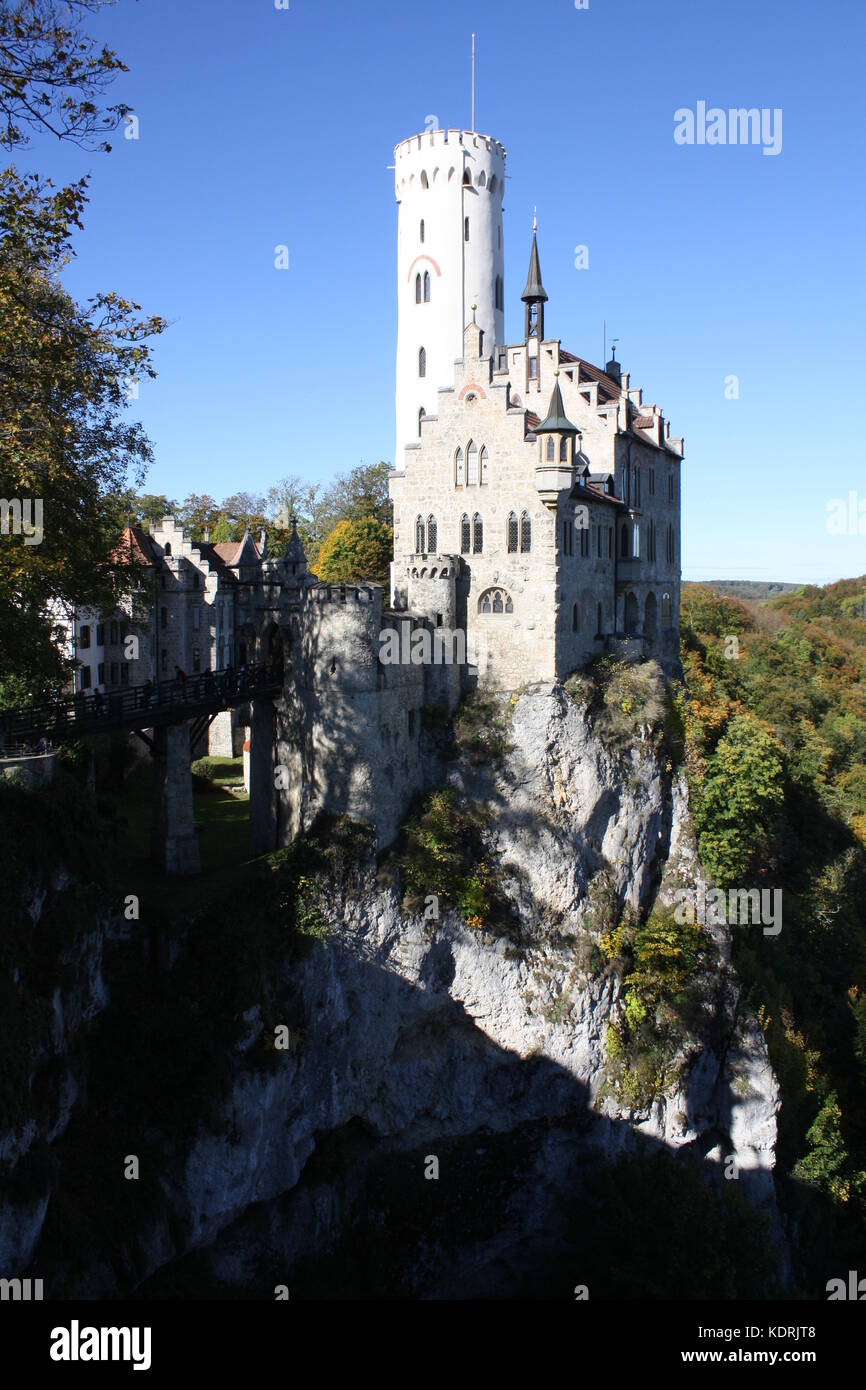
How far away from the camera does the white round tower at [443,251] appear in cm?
4538

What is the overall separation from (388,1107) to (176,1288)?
8.32 meters

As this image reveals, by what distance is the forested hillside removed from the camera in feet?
136

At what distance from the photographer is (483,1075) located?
116 ft

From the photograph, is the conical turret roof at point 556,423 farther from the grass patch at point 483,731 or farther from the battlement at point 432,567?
the grass patch at point 483,731

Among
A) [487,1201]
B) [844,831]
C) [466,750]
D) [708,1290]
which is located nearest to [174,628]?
[466,750]

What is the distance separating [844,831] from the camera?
59.0 m

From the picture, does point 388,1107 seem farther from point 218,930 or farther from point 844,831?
point 844,831

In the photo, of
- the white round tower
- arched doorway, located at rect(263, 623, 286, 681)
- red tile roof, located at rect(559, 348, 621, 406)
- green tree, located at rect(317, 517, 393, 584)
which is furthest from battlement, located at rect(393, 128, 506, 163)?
arched doorway, located at rect(263, 623, 286, 681)

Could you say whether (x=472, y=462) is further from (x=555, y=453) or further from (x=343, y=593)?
(x=343, y=593)

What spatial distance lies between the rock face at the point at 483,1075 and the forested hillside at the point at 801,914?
3097 millimetres

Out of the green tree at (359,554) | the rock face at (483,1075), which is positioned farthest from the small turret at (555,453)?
the green tree at (359,554)

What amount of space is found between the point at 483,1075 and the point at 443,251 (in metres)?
34.2

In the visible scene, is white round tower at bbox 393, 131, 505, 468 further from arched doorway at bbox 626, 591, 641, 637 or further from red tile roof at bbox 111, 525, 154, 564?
arched doorway at bbox 626, 591, 641, 637

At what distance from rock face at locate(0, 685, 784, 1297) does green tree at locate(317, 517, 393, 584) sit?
21.3 m
